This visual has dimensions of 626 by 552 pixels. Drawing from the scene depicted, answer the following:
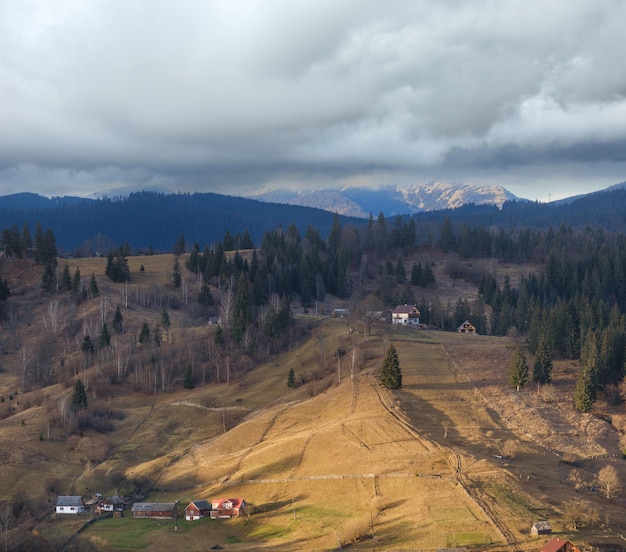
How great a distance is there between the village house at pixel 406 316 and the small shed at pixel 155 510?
253 feet

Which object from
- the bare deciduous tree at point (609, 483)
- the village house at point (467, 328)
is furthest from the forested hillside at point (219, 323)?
the bare deciduous tree at point (609, 483)

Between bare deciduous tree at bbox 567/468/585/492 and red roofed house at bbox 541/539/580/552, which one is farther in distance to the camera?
bare deciduous tree at bbox 567/468/585/492

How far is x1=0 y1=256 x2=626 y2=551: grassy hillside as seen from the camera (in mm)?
49469

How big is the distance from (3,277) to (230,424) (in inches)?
3117

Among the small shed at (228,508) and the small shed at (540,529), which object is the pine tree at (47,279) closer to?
the small shed at (228,508)

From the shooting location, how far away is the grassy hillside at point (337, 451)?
162ft

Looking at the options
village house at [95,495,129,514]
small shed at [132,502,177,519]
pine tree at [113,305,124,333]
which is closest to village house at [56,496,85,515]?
village house at [95,495,129,514]

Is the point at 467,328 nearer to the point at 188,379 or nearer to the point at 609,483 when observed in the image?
the point at 188,379

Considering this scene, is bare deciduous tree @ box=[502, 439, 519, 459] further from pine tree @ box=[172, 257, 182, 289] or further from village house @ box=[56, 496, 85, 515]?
pine tree @ box=[172, 257, 182, 289]

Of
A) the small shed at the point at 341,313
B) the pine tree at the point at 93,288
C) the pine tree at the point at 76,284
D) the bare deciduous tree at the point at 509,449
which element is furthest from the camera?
the pine tree at the point at 76,284

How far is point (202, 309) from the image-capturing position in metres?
131

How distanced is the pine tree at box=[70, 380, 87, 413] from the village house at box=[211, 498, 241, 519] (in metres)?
36.9

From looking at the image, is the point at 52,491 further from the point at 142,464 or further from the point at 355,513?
the point at 355,513

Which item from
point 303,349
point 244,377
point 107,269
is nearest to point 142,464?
point 244,377
